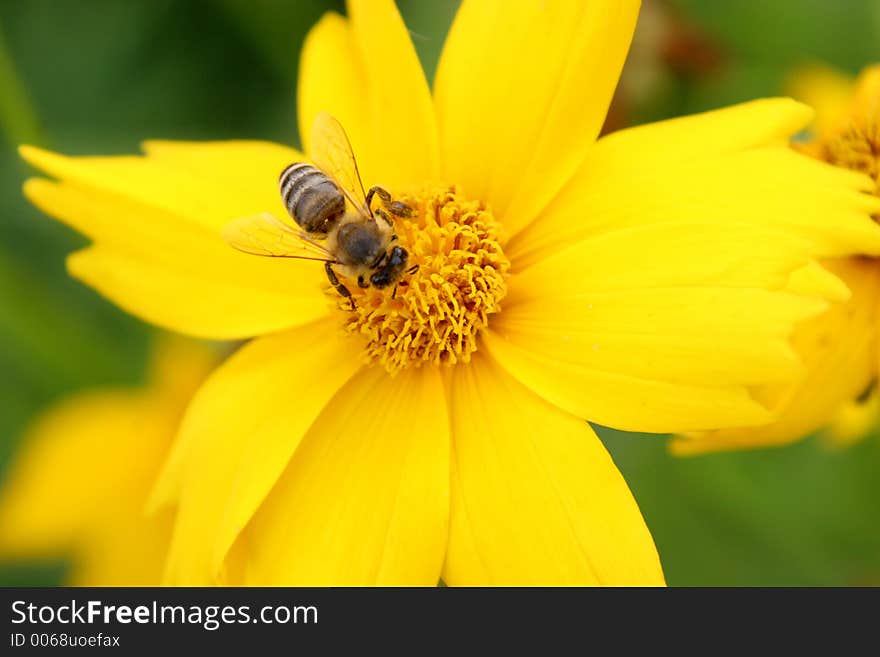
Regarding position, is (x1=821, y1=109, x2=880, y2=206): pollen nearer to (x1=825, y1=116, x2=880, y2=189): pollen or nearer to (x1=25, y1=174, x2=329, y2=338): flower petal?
(x1=825, y1=116, x2=880, y2=189): pollen

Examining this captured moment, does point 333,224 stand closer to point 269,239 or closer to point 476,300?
point 269,239

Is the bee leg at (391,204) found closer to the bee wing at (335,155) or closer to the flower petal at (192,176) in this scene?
the bee wing at (335,155)

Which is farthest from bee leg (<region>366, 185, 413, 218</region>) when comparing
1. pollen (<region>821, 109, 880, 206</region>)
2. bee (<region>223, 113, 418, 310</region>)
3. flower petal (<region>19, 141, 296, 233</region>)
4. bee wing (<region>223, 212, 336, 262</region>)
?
pollen (<region>821, 109, 880, 206</region>)

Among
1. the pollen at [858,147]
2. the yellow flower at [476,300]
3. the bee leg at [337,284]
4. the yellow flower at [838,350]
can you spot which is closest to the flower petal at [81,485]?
the yellow flower at [476,300]

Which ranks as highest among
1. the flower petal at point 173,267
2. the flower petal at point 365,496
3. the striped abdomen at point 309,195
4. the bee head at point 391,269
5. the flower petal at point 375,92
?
the flower petal at point 375,92

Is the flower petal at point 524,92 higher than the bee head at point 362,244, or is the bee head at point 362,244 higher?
the flower petal at point 524,92

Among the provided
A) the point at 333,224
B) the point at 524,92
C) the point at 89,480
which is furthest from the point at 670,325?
the point at 89,480

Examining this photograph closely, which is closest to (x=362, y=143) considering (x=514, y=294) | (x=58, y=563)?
(x=514, y=294)
